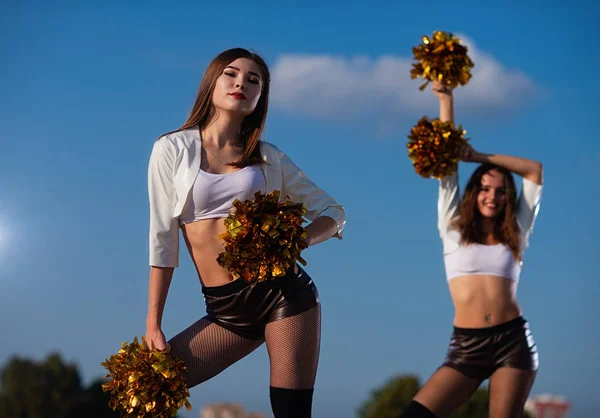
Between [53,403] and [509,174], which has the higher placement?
[509,174]

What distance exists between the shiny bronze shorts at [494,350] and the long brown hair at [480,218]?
454 mm

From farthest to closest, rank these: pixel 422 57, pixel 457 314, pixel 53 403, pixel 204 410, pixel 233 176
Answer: pixel 53 403
pixel 204 410
pixel 422 57
pixel 457 314
pixel 233 176

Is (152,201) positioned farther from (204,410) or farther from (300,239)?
(204,410)

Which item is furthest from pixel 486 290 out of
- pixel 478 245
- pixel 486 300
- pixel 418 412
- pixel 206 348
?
pixel 206 348

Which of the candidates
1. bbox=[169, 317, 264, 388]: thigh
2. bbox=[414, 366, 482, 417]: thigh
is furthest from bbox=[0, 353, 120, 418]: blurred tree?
bbox=[169, 317, 264, 388]: thigh

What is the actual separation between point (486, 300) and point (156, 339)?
2.28 metres

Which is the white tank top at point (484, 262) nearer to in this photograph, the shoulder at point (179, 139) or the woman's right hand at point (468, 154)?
the woman's right hand at point (468, 154)

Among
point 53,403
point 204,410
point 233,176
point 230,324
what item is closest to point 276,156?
point 233,176

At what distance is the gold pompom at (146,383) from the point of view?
112 inches

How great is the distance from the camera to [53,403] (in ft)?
48.1

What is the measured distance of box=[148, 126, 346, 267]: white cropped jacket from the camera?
9.68ft

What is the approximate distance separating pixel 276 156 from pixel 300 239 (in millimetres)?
467

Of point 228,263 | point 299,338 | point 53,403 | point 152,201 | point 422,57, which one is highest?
point 422,57

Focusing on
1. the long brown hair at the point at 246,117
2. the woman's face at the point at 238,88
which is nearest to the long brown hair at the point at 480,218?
the long brown hair at the point at 246,117
